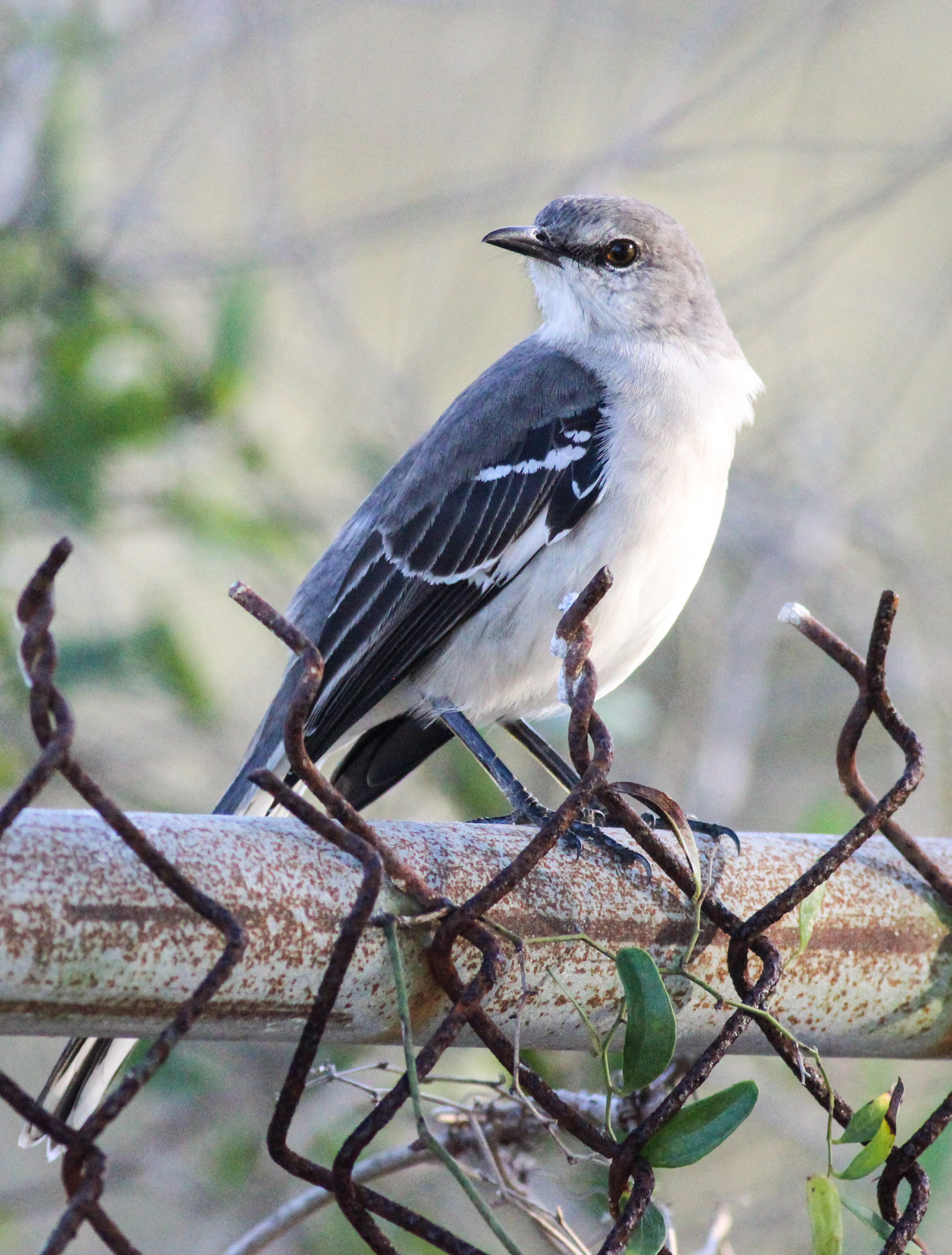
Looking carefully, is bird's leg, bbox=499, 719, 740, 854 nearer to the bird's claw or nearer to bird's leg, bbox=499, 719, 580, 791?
bird's leg, bbox=499, 719, 580, 791

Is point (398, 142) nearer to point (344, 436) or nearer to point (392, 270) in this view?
point (392, 270)

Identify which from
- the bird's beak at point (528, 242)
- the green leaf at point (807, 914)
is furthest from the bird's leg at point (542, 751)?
the green leaf at point (807, 914)

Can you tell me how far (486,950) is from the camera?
1.19 m

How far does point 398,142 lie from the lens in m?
6.68

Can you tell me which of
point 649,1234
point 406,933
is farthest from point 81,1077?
point 649,1234

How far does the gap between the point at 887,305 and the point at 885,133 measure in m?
1.49

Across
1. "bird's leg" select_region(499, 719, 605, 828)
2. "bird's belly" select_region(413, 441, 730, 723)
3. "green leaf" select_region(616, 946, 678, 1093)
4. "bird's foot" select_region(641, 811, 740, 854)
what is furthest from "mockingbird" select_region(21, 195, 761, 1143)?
"green leaf" select_region(616, 946, 678, 1093)

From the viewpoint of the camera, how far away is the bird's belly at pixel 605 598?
2689 mm

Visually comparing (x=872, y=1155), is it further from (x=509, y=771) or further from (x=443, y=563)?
(x=443, y=563)

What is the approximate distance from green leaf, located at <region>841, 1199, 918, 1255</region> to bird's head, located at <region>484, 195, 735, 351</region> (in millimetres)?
2184

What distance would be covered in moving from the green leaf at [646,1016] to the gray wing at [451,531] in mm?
1587

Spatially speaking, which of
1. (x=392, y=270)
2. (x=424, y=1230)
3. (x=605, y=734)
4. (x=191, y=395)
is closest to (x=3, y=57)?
(x=191, y=395)

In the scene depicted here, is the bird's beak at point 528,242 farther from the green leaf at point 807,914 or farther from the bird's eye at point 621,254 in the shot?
the green leaf at point 807,914

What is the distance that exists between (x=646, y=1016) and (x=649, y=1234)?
189 mm
